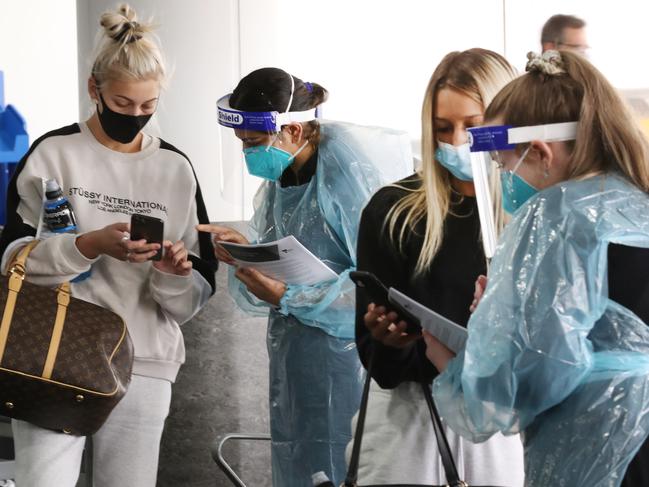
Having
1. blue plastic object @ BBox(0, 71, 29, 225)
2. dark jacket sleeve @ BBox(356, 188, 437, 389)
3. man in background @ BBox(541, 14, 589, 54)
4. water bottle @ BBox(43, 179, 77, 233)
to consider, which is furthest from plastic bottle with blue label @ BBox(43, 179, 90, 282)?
man in background @ BBox(541, 14, 589, 54)

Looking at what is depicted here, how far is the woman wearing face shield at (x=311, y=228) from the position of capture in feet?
8.03

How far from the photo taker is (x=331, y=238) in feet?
8.12

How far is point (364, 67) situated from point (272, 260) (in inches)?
53.5

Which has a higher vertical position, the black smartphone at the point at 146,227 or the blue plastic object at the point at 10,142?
the blue plastic object at the point at 10,142

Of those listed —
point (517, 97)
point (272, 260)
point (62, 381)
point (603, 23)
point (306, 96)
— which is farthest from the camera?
point (603, 23)

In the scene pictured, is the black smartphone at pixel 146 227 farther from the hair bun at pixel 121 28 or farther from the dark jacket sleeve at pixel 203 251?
the hair bun at pixel 121 28

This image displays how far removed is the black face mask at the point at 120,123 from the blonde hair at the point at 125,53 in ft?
0.24

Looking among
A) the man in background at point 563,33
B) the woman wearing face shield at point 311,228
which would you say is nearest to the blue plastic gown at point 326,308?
the woman wearing face shield at point 311,228

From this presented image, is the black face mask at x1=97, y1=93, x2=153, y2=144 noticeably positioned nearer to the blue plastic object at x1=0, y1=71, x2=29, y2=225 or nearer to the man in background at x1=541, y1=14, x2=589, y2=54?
the blue plastic object at x1=0, y1=71, x2=29, y2=225

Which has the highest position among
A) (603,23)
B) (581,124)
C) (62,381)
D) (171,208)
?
(603,23)

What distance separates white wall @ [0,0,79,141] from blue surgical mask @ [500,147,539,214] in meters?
2.50

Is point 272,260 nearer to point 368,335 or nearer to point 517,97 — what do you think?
point 368,335

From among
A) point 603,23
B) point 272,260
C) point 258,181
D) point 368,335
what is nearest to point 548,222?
point 368,335

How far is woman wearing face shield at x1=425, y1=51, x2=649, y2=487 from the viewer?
4.51ft
